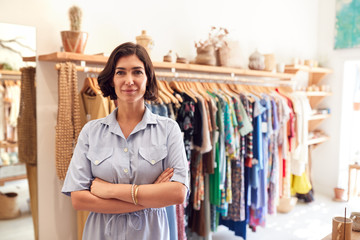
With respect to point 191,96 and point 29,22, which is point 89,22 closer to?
point 29,22

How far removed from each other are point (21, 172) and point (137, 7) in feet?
5.53

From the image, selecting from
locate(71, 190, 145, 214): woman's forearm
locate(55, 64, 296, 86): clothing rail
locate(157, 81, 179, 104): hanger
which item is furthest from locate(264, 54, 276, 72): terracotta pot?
locate(71, 190, 145, 214): woman's forearm

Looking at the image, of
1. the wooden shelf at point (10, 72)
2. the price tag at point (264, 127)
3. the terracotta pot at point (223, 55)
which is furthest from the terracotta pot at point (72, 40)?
the price tag at point (264, 127)

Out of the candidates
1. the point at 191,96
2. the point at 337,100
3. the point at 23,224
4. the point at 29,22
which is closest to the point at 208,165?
the point at 191,96

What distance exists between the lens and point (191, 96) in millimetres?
2750

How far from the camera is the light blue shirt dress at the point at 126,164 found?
1524 millimetres

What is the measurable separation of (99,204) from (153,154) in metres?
0.32

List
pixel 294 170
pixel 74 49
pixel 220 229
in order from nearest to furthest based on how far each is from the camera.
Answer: pixel 74 49 < pixel 220 229 < pixel 294 170

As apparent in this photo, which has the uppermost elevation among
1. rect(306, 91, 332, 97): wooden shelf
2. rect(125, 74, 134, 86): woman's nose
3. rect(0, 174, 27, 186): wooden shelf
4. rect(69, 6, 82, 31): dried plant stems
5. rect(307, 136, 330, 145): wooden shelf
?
rect(69, 6, 82, 31): dried plant stems

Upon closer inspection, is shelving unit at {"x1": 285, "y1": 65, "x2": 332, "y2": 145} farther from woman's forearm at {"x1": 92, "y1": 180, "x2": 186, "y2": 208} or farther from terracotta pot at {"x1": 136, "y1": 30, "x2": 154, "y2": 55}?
woman's forearm at {"x1": 92, "y1": 180, "x2": 186, "y2": 208}

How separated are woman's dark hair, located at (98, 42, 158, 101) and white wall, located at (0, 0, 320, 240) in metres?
1.06

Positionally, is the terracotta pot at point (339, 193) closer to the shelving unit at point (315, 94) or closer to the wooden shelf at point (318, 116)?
the shelving unit at point (315, 94)

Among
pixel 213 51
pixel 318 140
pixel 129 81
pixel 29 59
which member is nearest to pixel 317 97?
pixel 318 140

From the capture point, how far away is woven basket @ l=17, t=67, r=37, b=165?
237 cm
